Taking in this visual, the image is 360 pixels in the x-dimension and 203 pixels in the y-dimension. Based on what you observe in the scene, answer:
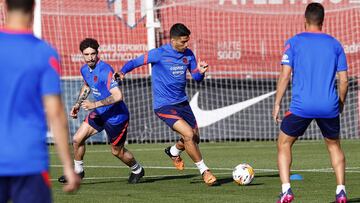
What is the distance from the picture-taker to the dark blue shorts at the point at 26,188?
5.94 m

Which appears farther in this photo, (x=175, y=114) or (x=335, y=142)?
(x=175, y=114)

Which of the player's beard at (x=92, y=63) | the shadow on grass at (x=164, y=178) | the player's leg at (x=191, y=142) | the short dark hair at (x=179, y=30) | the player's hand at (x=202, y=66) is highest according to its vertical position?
the short dark hair at (x=179, y=30)

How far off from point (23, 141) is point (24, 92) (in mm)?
Result: 285

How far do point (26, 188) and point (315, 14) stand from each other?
17.9 feet

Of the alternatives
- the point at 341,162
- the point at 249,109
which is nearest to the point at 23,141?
the point at 341,162

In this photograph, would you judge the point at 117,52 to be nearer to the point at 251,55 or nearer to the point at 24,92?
the point at 251,55

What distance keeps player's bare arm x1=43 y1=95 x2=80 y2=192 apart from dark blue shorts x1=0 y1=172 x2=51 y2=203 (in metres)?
0.14

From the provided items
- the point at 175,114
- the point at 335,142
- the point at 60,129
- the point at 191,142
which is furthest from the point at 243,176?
the point at 60,129

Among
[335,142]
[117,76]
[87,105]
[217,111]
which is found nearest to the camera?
[335,142]

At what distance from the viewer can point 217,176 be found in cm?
1534

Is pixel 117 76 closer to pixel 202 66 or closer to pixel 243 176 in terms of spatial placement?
pixel 202 66

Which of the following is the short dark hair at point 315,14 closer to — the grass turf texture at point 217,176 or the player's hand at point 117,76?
the grass turf texture at point 217,176

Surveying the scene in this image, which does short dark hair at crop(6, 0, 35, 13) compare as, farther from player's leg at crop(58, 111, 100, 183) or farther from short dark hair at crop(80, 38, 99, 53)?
player's leg at crop(58, 111, 100, 183)

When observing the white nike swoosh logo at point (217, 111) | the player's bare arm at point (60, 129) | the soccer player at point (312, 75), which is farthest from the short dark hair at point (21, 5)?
the white nike swoosh logo at point (217, 111)
